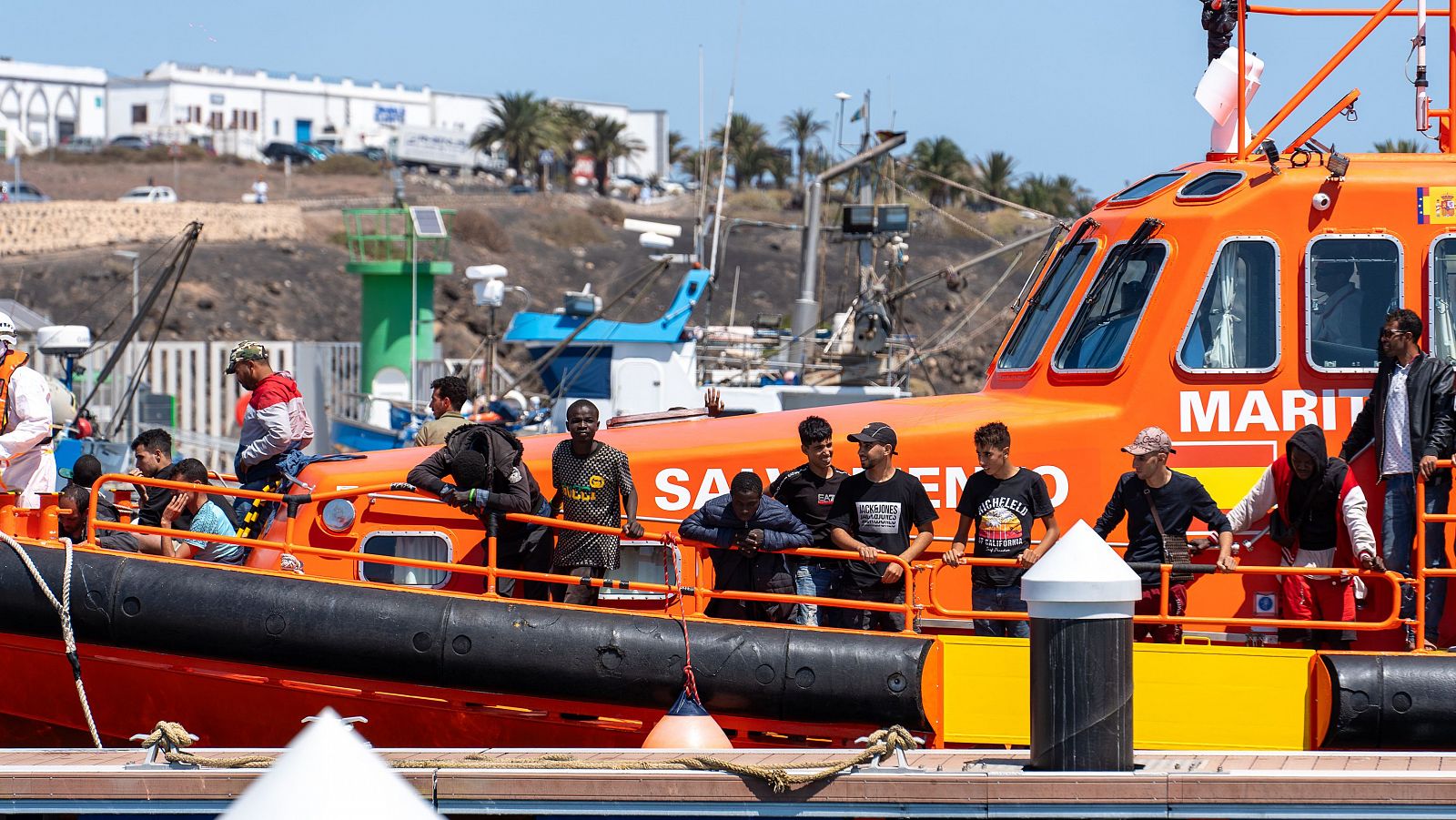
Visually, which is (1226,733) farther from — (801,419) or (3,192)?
(3,192)

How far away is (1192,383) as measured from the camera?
22.6 feet

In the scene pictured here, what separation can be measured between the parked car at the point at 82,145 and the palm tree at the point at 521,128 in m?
20.0

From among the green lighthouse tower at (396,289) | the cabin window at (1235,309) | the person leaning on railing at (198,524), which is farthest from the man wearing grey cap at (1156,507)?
the green lighthouse tower at (396,289)

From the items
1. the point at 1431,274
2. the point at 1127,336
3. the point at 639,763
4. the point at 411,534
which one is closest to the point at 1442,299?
the point at 1431,274

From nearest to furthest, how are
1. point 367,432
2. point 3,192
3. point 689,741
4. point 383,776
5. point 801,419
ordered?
point 383,776 → point 689,741 → point 801,419 → point 367,432 → point 3,192

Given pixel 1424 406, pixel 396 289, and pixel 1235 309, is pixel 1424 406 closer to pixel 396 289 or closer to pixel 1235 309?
pixel 1235 309

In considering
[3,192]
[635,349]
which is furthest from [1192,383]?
[3,192]

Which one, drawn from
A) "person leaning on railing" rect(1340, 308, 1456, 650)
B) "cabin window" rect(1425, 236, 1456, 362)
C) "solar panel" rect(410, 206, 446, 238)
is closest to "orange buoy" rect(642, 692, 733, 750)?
"person leaning on railing" rect(1340, 308, 1456, 650)

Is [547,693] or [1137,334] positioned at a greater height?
[1137,334]

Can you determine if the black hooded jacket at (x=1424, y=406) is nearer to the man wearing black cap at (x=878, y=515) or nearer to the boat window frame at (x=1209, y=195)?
the boat window frame at (x=1209, y=195)

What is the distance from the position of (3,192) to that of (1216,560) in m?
58.4

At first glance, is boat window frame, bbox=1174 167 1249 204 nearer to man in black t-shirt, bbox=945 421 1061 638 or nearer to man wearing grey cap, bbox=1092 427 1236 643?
man wearing grey cap, bbox=1092 427 1236 643

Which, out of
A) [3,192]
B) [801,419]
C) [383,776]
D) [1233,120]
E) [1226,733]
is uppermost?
[3,192]

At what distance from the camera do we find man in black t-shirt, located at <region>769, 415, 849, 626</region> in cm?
682
